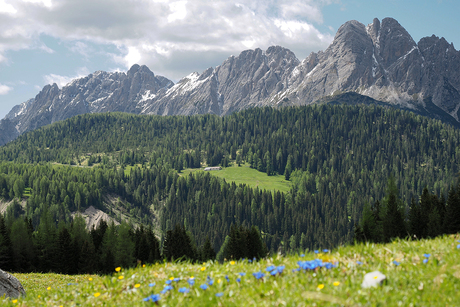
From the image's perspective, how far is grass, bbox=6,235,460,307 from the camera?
6480 millimetres

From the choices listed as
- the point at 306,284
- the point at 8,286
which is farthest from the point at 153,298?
the point at 8,286

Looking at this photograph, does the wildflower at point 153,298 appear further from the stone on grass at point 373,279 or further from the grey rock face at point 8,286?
the grey rock face at point 8,286

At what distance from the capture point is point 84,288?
32.9 feet

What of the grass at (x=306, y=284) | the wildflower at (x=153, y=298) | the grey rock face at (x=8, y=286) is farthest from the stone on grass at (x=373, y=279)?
the grey rock face at (x=8, y=286)

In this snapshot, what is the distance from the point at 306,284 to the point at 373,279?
1.38 metres

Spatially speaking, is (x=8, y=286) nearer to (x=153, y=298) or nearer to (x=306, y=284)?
(x=153, y=298)

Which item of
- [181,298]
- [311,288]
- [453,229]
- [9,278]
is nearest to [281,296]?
[311,288]

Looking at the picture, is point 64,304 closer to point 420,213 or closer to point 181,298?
point 181,298

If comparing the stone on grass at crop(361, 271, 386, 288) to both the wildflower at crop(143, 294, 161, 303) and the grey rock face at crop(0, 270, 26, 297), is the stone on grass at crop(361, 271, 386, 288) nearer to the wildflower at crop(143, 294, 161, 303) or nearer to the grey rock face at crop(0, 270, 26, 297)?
the wildflower at crop(143, 294, 161, 303)

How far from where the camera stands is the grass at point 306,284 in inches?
255

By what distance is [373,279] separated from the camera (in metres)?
6.96

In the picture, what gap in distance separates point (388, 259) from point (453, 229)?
55.5 meters

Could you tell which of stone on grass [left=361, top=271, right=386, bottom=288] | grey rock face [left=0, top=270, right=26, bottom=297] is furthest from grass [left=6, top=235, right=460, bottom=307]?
grey rock face [left=0, top=270, right=26, bottom=297]

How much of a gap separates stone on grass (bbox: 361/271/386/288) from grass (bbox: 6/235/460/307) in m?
0.14
